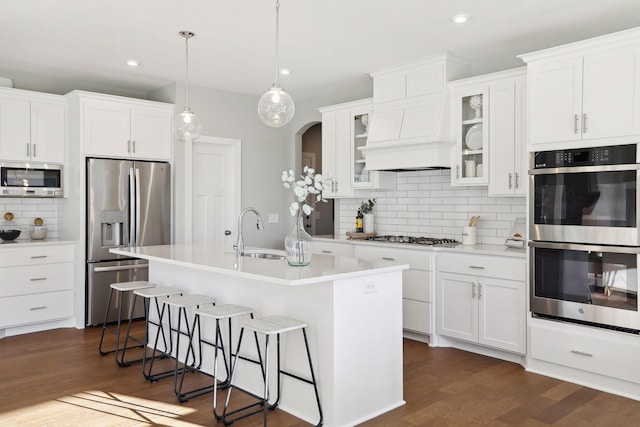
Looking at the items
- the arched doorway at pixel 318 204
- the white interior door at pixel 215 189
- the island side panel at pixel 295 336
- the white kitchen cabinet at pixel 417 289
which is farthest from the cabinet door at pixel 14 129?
the arched doorway at pixel 318 204

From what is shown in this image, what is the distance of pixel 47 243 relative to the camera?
205 inches

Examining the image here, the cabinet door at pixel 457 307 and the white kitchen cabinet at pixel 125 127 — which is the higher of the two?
the white kitchen cabinet at pixel 125 127

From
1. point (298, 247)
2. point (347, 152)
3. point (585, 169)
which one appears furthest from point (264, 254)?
point (585, 169)

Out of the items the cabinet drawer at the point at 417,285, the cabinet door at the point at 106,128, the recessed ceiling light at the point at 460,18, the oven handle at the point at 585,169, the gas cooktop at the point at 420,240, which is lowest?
the cabinet drawer at the point at 417,285

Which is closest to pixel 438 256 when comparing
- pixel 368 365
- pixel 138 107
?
pixel 368 365

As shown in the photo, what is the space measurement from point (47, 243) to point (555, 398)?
4706 millimetres

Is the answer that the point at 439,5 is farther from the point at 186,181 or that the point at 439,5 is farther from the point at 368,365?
the point at 186,181

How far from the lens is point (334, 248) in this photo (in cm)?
559

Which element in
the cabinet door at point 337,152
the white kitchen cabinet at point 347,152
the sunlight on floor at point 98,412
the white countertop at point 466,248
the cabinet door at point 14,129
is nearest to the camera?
the sunlight on floor at point 98,412

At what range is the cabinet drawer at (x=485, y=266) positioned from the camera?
4.11m

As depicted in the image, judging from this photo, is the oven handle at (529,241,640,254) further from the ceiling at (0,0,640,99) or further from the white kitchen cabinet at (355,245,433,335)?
the ceiling at (0,0,640,99)

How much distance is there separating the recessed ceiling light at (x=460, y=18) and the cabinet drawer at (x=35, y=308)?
4.48 meters

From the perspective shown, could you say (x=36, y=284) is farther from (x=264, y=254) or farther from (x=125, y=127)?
(x=264, y=254)

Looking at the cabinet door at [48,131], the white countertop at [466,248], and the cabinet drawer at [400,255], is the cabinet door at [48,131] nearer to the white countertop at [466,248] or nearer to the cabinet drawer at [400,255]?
the white countertop at [466,248]
